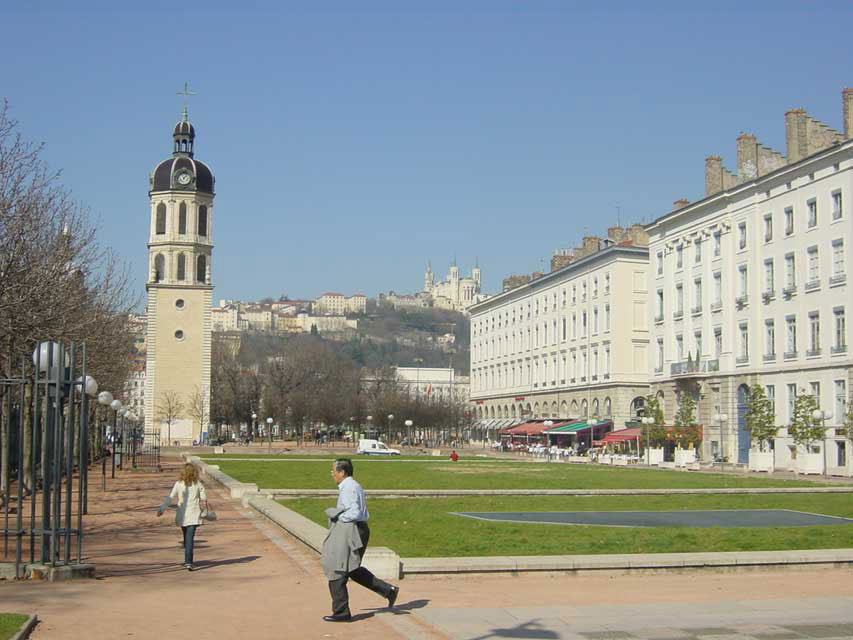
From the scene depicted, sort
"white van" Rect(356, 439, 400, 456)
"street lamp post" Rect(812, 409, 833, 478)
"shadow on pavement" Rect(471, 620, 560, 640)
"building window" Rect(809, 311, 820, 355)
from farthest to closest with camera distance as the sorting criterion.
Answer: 1. "white van" Rect(356, 439, 400, 456)
2. "building window" Rect(809, 311, 820, 355)
3. "street lamp post" Rect(812, 409, 833, 478)
4. "shadow on pavement" Rect(471, 620, 560, 640)

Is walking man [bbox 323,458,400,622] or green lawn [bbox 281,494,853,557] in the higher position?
walking man [bbox 323,458,400,622]

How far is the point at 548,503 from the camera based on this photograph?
98.0 feet

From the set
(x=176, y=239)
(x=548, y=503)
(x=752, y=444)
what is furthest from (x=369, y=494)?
(x=176, y=239)

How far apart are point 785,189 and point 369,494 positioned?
126 feet

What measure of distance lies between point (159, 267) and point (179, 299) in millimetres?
3817

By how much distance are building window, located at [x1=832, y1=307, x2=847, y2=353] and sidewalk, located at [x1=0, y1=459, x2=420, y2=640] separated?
134ft

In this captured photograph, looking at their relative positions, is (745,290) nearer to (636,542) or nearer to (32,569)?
(636,542)

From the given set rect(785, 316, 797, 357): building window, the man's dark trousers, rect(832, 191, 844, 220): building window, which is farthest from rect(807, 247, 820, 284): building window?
the man's dark trousers

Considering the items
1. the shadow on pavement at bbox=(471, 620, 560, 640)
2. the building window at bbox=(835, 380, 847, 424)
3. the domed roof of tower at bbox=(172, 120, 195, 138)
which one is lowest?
the shadow on pavement at bbox=(471, 620, 560, 640)

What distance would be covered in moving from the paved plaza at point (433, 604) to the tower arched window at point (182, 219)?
8786 centimetres

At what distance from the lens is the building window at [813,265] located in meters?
58.2

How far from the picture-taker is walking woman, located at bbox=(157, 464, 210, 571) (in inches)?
666

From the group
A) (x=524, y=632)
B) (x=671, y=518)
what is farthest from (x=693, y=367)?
(x=524, y=632)

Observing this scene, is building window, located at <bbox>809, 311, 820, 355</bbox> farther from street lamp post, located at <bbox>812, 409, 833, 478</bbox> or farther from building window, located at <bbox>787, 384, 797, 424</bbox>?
street lamp post, located at <bbox>812, 409, 833, 478</bbox>
